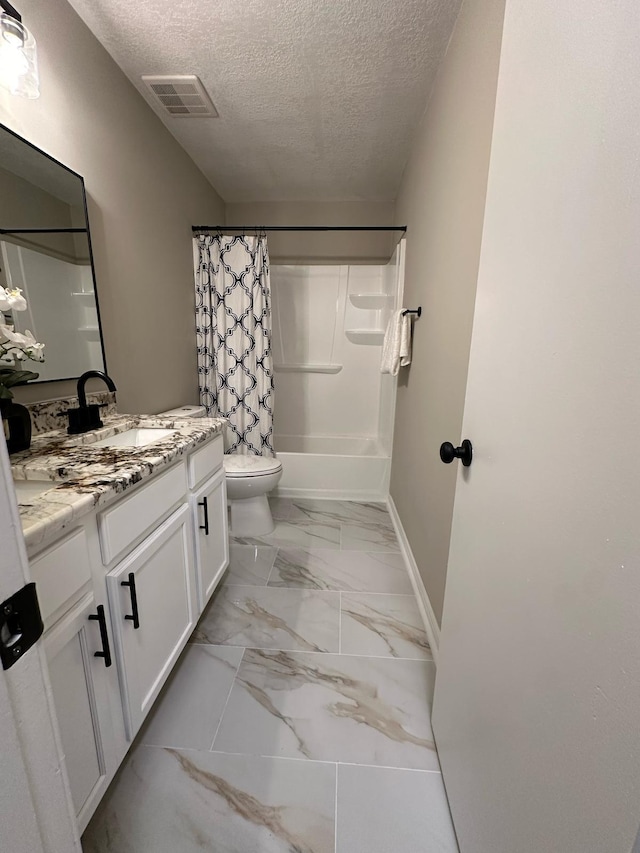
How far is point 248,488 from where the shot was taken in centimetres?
215

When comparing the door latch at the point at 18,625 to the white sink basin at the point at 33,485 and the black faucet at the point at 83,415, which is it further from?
the black faucet at the point at 83,415

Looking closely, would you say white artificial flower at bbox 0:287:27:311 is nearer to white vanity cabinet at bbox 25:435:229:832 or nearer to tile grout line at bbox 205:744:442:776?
white vanity cabinet at bbox 25:435:229:832

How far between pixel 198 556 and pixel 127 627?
0.45 meters

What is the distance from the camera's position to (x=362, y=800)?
3.18ft

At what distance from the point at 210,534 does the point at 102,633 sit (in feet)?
2.24

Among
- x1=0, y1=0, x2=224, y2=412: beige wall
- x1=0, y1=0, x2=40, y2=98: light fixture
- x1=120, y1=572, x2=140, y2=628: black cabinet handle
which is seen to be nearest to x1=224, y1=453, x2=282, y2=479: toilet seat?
x1=0, y1=0, x2=224, y2=412: beige wall

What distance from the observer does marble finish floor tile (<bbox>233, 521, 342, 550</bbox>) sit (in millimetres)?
2225

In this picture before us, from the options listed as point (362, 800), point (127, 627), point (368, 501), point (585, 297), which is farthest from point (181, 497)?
point (368, 501)

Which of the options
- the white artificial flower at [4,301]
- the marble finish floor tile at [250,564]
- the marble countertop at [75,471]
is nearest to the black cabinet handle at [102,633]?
the marble countertop at [75,471]

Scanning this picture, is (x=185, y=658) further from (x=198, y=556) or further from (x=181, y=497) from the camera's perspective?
(x=181, y=497)

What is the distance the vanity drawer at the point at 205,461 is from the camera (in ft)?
4.32

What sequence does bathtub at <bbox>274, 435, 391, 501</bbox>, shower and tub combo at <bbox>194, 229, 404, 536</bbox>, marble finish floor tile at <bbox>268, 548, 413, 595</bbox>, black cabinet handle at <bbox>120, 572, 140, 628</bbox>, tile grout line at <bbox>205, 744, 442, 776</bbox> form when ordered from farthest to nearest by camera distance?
bathtub at <bbox>274, 435, 391, 501</bbox> → shower and tub combo at <bbox>194, 229, 404, 536</bbox> → marble finish floor tile at <bbox>268, 548, 413, 595</bbox> → tile grout line at <bbox>205, 744, 442, 776</bbox> → black cabinet handle at <bbox>120, 572, 140, 628</bbox>

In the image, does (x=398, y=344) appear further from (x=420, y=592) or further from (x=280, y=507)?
(x=280, y=507)

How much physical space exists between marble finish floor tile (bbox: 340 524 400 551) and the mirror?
1.68 metres
